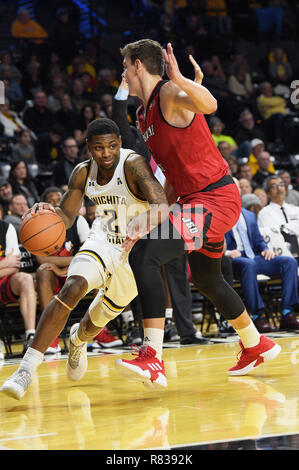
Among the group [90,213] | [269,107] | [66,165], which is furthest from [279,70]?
[90,213]

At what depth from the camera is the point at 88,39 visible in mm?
14336

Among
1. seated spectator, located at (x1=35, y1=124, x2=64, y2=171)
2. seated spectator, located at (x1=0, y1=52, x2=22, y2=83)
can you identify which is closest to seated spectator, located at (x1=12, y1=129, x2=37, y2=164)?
seated spectator, located at (x1=35, y1=124, x2=64, y2=171)

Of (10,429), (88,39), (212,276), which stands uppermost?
(88,39)

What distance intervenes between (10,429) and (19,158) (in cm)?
739

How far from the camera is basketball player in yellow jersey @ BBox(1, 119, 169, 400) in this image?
415cm

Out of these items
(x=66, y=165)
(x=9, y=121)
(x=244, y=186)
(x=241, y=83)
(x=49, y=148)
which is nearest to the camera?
(x=244, y=186)

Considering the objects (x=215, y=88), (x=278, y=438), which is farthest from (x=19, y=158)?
(x=278, y=438)

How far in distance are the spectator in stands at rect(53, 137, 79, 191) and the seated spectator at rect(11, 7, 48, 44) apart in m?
4.72

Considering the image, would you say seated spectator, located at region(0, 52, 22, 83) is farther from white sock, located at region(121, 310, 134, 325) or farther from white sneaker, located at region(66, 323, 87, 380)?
white sneaker, located at region(66, 323, 87, 380)

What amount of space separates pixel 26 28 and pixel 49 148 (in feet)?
14.4

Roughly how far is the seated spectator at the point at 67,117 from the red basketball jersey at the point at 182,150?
23.7 feet

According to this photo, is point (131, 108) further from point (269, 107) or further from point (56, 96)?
point (269, 107)

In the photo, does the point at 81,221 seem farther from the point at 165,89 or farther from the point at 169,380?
the point at 165,89

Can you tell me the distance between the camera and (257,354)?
4625mm
